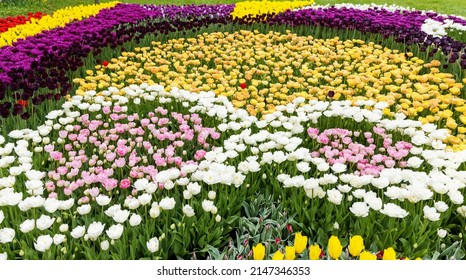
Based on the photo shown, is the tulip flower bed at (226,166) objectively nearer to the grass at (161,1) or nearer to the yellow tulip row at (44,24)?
the yellow tulip row at (44,24)

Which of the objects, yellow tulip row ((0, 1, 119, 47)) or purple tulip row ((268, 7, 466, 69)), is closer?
purple tulip row ((268, 7, 466, 69))

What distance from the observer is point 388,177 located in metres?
Answer: 3.59

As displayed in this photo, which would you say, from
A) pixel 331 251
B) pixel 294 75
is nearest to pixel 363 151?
pixel 331 251

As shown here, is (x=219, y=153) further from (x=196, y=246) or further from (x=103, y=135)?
(x=103, y=135)

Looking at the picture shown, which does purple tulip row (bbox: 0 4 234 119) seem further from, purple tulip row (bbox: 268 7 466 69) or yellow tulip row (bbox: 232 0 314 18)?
purple tulip row (bbox: 268 7 466 69)

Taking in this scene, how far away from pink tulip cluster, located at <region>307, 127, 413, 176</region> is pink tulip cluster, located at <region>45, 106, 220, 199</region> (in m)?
1.14

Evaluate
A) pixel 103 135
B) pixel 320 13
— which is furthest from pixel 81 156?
pixel 320 13

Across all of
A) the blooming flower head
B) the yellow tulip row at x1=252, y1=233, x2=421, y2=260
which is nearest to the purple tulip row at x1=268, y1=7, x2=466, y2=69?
the yellow tulip row at x1=252, y1=233, x2=421, y2=260

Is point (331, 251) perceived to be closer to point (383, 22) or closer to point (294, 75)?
point (294, 75)

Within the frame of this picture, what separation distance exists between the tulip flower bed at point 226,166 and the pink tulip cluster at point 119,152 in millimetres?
19

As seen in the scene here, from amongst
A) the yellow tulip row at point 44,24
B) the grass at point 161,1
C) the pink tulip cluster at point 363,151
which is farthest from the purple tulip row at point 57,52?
the grass at point 161,1

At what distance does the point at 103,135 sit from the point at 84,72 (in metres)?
2.99

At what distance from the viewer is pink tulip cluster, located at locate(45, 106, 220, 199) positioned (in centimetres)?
384

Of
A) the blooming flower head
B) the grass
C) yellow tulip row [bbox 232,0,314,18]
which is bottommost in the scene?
the grass
